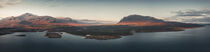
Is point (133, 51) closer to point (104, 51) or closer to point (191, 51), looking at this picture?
point (104, 51)

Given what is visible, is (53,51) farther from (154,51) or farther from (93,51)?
(154,51)

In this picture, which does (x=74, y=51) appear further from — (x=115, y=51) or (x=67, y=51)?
(x=115, y=51)

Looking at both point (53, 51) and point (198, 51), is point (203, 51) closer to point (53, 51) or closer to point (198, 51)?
point (198, 51)

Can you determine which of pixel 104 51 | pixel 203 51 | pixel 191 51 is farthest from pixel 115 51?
pixel 203 51

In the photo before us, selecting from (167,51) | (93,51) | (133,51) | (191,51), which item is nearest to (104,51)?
(93,51)

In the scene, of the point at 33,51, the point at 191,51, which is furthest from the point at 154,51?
the point at 33,51
